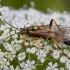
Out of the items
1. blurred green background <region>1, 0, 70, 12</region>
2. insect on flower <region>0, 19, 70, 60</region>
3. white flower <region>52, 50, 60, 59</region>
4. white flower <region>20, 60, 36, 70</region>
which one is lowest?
white flower <region>20, 60, 36, 70</region>

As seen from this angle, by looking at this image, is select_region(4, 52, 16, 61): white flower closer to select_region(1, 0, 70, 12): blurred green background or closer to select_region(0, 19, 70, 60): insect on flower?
select_region(0, 19, 70, 60): insect on flower

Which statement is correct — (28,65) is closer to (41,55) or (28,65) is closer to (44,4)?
(41,55)

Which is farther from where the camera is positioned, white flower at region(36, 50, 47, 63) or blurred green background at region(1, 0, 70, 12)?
blurred green background at region(1, 0, 70, 12)


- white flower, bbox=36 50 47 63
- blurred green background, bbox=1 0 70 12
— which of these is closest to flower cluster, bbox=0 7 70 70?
white flower, bbox=36 50 47 63

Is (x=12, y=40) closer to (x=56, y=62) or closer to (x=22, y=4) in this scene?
(x=56, y=62)

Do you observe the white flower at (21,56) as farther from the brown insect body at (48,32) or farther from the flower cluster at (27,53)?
the brown insect body at (48,32)

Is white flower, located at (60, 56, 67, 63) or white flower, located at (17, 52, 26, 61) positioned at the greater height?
white flower, located at (17, 52, 26, 61)

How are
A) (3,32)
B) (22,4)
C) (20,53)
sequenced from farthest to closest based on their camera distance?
(22,4)
(3,32)
(20,53)

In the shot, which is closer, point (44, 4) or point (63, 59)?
Result: point (63, 59)

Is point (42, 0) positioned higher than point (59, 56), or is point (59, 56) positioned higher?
point (42, 0)

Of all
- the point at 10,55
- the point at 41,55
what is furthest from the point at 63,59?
the point at 10,55

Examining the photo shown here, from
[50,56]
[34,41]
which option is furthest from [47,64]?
[34,41]
